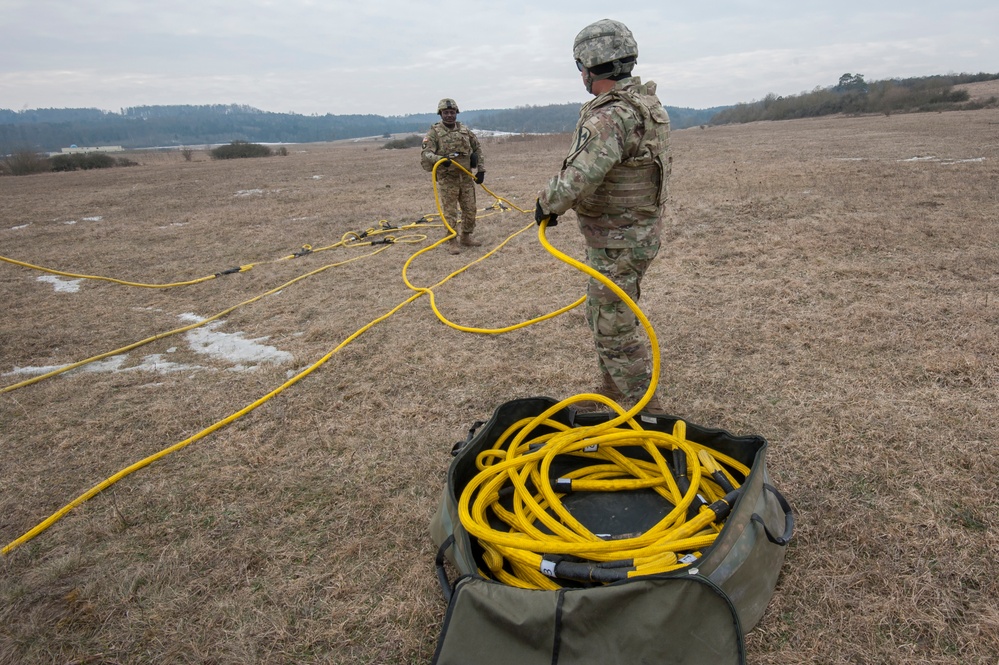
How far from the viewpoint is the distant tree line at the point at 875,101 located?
31.5m

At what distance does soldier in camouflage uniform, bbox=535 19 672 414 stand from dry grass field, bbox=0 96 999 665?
0.70 metres

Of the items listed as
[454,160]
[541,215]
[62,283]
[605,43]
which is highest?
[605,43]

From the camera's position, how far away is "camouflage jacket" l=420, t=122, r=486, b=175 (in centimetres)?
703

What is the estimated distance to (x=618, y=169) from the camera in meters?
2.75

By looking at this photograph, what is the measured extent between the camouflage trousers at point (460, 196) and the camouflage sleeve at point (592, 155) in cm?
494

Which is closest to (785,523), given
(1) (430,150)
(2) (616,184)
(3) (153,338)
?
(2) (616,184)

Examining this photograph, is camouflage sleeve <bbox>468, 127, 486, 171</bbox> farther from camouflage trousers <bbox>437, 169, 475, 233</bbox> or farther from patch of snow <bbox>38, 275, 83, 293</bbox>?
patch of snow <bbox>38, 275, 83, 293</bbox>

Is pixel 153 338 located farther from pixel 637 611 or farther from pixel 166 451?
pixel 637 611

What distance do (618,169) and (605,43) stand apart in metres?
0.58

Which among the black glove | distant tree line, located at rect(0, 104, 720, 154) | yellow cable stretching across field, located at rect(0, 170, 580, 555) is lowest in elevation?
yellow cable stretching across field, located at rect(0, 170, 580, 555)

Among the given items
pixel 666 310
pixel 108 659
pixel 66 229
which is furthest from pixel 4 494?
pixel 66 229

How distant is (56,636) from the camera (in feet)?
6.78

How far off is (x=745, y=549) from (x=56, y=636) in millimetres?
2598

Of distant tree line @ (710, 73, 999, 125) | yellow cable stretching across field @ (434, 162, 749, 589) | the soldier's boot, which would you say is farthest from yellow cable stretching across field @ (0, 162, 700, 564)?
distant tree line @ (710, 73, 999, 125)
